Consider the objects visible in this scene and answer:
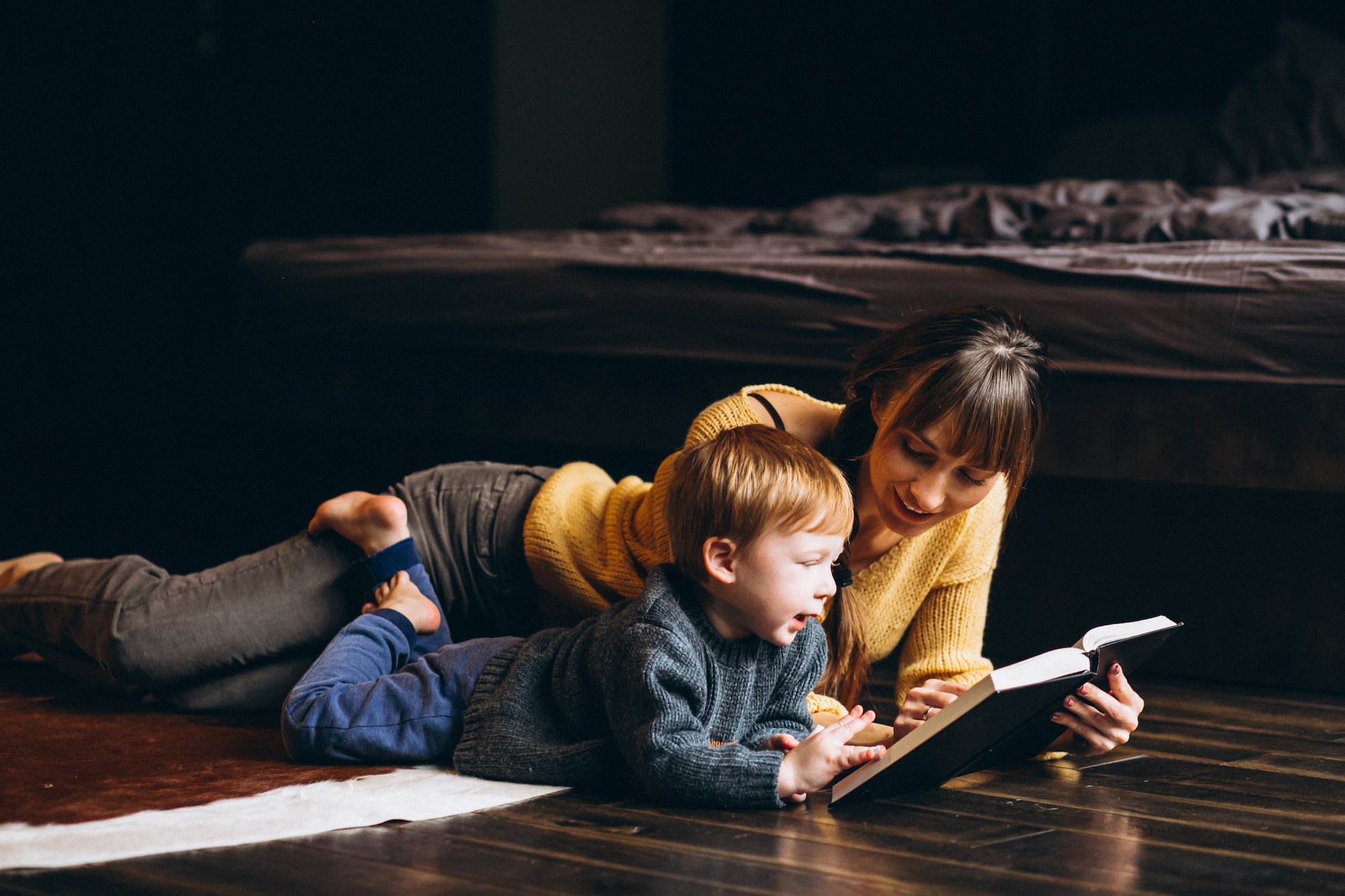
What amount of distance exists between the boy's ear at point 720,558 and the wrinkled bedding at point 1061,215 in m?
1.28

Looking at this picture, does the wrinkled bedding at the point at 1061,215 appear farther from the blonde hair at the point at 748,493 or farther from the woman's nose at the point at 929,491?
the blonde hair at the point at 748,493

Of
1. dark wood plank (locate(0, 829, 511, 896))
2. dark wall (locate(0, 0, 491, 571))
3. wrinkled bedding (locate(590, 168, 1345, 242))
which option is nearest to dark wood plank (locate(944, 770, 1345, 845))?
dark wood plank (locate(0, 829, 511, 896))

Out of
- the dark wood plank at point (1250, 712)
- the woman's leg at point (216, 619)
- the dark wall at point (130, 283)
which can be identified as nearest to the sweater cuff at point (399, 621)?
the woman's leg at point (216, 619)

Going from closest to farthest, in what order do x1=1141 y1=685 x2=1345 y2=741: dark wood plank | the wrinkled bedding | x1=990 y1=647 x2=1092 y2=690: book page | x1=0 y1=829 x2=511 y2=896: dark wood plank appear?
x1=0 y1=829 x2=511 y2=896: dark wood plank < x1=990 y1=647 x2=1092 y2=690: book page < x1=1141 y1=685 x2=1345 y2=741: dark wood plank < the wrinkled bedding

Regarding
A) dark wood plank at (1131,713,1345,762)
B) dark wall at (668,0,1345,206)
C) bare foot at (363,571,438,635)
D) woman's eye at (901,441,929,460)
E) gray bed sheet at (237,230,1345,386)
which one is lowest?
dark wood plank at (1131,713,1345,762)

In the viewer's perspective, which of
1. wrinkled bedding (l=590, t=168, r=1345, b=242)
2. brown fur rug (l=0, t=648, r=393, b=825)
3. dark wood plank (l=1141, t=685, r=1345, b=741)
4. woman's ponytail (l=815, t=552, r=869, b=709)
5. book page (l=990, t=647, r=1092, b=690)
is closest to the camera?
book page (l=990, t=647, r=1092, b=690)

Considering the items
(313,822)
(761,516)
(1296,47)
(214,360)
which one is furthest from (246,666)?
(1296,47)

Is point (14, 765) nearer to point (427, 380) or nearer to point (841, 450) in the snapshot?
point (841, 450)

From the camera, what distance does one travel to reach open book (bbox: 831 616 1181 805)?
1.10 meters

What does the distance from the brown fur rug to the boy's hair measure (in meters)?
0.42

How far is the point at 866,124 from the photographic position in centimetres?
457

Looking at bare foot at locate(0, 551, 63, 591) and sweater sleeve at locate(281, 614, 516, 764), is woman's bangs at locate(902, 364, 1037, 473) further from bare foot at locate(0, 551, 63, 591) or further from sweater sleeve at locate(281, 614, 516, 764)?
bare foot at locate(0, 551, 63, 591)

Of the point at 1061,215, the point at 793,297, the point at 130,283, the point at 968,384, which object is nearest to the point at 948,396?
the point at 968,384

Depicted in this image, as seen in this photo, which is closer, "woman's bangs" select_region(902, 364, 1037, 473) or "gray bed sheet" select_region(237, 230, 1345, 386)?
"woman's bangs" select_region(902, 364, 1037, 473)
